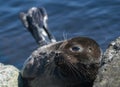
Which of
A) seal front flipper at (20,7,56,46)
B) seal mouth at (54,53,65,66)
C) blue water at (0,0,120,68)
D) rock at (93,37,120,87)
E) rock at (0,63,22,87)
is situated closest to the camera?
rock at (93,37,120,87)

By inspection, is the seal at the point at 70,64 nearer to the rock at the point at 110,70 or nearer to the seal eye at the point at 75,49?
the seal eye at the point at 75,49

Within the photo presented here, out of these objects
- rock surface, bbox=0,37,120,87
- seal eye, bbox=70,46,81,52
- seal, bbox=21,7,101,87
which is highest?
rock surface, bbox=0,37,120,87

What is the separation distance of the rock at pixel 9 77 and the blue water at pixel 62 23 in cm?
256

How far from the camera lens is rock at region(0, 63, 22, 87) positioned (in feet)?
16.0

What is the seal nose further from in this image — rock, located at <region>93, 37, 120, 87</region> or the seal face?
rock, located at <region>93, 37, 120, 87</region>

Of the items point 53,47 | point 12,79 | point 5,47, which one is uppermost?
point 53,47

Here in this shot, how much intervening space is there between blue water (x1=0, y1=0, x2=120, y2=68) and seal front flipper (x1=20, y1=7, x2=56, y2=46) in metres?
0.82

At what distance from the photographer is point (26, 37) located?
8.83 meters

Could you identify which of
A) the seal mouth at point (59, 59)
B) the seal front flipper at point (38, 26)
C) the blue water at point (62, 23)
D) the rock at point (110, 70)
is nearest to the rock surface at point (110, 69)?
the rock at point (110, 70)

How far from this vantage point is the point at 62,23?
9.15 metres

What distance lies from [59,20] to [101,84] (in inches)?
230

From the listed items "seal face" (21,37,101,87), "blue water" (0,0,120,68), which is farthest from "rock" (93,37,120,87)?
"blue water" (0,0,120,68)

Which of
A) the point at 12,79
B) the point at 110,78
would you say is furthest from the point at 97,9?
the point at 110,78

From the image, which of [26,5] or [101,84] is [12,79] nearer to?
[101,84]
